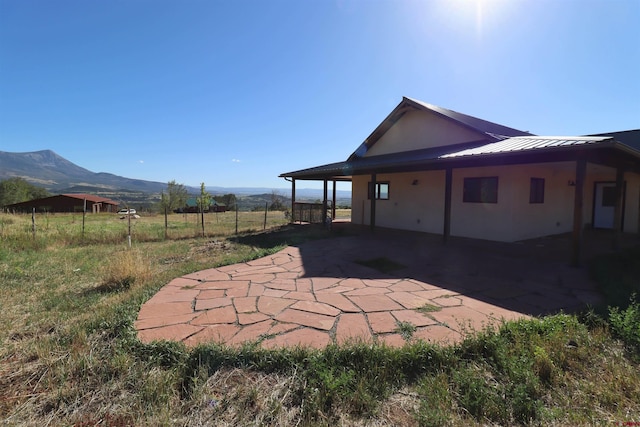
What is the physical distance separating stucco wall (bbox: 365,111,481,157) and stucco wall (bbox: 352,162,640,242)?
1188mm

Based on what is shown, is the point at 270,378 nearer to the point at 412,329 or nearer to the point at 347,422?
the point at 347,422

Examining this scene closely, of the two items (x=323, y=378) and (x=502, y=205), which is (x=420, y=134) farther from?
(x=323, y=378)

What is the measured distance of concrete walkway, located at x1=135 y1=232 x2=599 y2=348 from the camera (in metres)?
2.96

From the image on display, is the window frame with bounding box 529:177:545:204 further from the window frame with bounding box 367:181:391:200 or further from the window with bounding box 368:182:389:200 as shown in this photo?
the window with bounding box 368:182:389:200

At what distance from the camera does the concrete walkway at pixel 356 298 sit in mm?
2957

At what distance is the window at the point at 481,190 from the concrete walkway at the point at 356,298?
2.30 meters

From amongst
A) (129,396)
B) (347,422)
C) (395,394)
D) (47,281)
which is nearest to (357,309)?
(395,394)

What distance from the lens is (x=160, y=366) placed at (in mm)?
2424

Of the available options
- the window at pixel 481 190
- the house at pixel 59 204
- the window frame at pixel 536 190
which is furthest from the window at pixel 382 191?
the house at pixel 59 204

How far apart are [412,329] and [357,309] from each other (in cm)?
75

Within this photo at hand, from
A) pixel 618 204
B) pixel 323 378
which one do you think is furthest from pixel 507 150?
pixel 323 378

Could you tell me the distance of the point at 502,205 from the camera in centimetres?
844

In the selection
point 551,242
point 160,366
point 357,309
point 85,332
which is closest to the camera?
point 160,366

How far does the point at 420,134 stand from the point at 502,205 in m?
4.09
